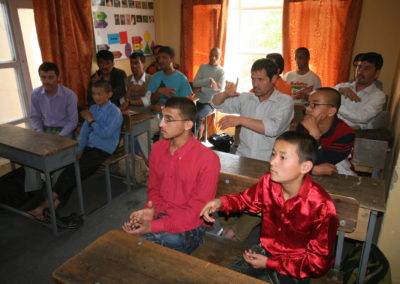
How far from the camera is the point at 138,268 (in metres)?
1.19

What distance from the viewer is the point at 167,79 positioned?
4.36 m

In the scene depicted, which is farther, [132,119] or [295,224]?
[132,119]

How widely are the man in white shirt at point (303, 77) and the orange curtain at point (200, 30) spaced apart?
151 centimetres

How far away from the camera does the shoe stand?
2.91 metres

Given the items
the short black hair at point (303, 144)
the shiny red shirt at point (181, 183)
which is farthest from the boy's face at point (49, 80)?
the short black hair at point (303, 144)

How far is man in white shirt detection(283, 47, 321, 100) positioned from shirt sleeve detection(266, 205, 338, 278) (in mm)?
3101

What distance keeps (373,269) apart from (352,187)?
22.1 inches

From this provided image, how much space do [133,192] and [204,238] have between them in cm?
199

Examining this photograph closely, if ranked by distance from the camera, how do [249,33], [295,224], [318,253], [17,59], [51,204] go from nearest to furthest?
[318,253] < [295,224] < [51,204] < [17,59] < [249,33]

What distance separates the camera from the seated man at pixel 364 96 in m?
3.13

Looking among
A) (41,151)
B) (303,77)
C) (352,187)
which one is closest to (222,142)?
(303,77)

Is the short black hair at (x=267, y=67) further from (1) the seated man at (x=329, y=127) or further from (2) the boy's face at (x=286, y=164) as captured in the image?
(2) the boy's face at (x=286, y=164)

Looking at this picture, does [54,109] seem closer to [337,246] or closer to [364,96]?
[337,246]

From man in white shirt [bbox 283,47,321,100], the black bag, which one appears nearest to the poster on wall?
the black bag
